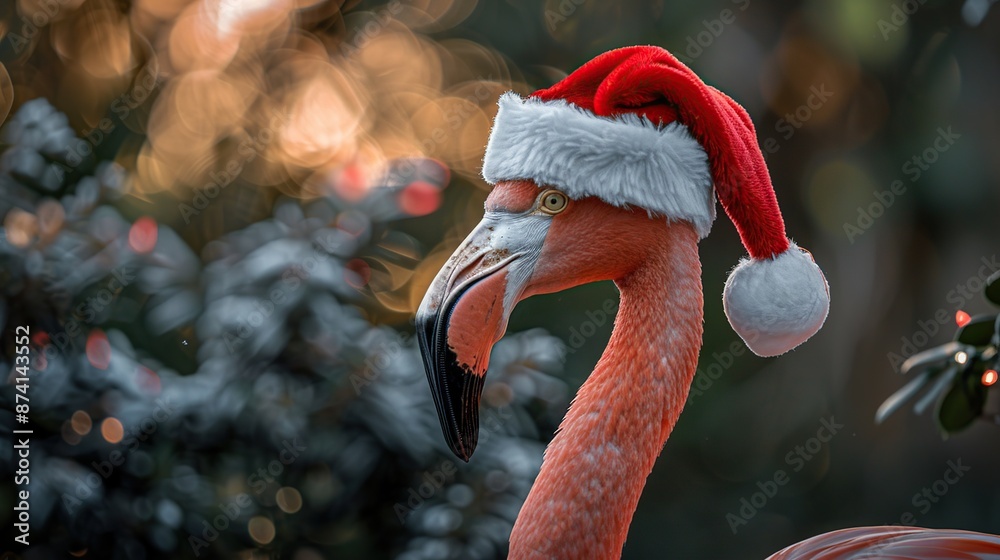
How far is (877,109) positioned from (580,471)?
104 inches

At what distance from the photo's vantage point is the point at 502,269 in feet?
3.26

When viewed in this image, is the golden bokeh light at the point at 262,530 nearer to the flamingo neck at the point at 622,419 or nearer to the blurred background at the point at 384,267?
the blurred background at the point at 384,267

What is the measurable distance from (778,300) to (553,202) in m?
0.31

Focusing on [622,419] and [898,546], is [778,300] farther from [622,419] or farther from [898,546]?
[898,546]

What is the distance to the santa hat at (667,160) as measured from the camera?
39.7 inches

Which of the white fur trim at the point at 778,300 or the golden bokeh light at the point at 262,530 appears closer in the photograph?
the white fur trim at the point at 778,300

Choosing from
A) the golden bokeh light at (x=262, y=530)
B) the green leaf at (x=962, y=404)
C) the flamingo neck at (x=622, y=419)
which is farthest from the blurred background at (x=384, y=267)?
the flamingo neck at (x=622, y=419)

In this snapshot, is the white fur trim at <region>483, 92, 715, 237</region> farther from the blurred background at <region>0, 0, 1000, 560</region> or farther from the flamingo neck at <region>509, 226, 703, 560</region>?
the blurred background at <region>0, 0, 1000, 560</region>

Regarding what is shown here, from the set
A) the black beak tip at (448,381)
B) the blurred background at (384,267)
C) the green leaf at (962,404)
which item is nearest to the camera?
the black beak tip at (448,381)

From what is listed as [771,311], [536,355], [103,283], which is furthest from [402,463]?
[771,311]

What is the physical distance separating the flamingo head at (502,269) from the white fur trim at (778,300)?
0.13 metres

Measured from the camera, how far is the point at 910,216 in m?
3.15

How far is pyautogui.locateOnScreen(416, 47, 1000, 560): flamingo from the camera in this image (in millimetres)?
985

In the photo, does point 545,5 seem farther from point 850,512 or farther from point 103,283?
point 850,512
